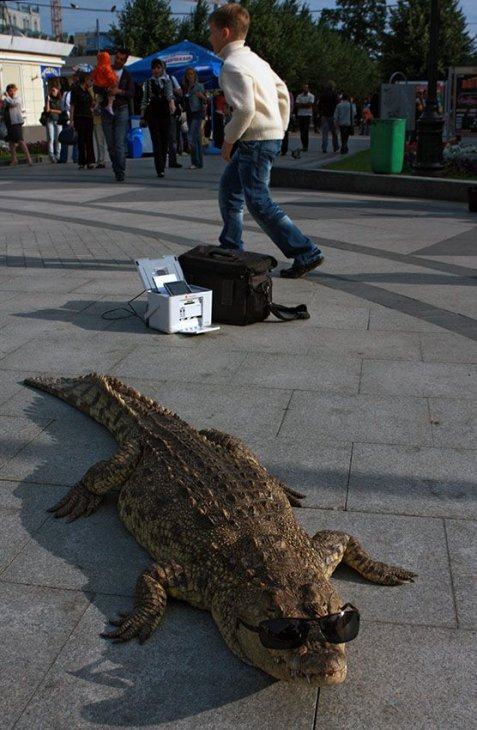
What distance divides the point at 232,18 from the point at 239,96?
27.0 inches

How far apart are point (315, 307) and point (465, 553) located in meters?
4.35

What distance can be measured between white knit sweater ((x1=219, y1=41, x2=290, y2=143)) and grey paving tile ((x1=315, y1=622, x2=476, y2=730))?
213 inches

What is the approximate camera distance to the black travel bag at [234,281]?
6.93m

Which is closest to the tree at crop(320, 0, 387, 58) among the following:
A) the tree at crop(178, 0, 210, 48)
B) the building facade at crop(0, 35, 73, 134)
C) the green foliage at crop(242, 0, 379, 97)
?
the green foliage at crop(242, 0, 379, 97)

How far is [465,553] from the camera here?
365cm

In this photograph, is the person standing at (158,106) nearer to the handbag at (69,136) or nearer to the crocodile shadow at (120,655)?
the handbag at (69,136)

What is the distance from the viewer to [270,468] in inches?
176

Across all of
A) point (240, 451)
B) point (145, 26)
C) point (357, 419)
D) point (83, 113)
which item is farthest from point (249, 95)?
point (145, 26)

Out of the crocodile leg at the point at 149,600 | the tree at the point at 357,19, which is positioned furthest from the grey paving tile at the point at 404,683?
the tree at the point at 357,19

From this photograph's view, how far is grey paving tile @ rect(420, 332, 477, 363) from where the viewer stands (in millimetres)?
6312

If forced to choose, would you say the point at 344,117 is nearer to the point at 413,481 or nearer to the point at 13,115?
the point at 13,115

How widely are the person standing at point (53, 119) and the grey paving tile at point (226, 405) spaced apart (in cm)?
1893

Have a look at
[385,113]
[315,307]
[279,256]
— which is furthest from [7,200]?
[385,113]

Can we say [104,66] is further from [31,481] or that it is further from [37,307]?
[31,481]
